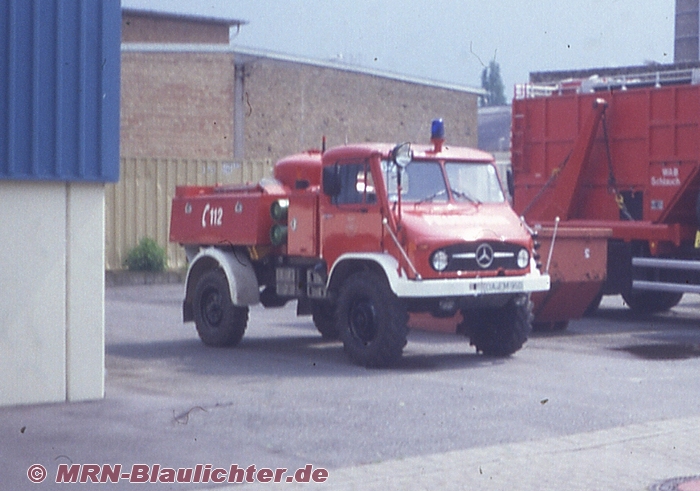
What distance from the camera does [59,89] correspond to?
10.2m

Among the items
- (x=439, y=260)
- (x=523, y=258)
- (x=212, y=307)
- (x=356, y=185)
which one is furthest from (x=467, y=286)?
(x=212, y=307)

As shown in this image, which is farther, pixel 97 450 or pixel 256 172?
pixel 256 172

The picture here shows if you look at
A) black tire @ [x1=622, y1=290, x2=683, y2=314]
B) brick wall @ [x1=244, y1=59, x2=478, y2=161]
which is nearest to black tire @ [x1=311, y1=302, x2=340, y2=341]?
black tire @ [x1=622, y1=290, x2=683, y2=314]

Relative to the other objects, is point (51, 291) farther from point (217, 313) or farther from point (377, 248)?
point (217, 313)

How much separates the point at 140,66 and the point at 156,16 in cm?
798

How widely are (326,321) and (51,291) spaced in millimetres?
5752

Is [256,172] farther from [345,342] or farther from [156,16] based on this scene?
[345,342]

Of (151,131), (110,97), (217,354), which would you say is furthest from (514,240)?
(151,131)

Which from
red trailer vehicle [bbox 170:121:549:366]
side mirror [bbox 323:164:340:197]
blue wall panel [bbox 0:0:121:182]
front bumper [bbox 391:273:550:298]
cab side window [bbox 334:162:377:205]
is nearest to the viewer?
blue wall panel [bbox 0:0:121:182]

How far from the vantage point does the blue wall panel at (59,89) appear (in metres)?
9.92

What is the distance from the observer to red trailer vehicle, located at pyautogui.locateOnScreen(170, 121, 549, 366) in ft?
40.9

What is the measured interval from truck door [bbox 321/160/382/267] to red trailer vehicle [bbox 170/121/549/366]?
1 centimetres

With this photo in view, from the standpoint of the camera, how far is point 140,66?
29078 millimetres

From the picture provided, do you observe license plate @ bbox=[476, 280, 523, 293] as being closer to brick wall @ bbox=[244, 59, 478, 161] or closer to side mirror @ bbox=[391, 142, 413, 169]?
side mirror @ bbox=[391, 142, 413, 169]
